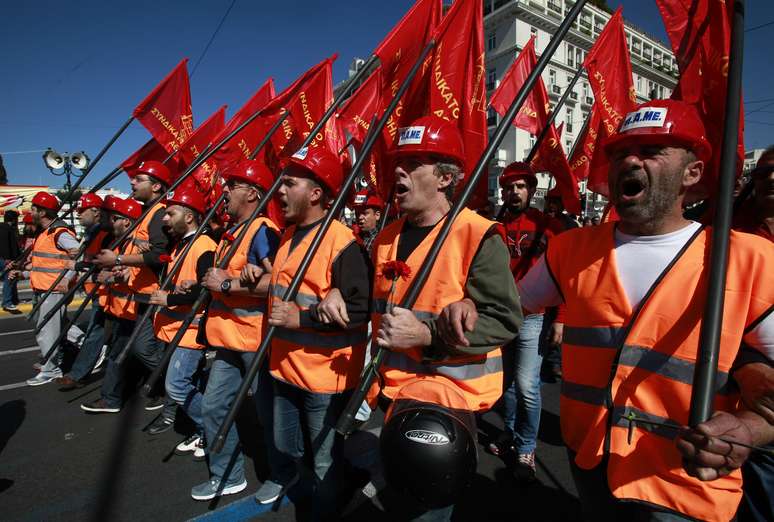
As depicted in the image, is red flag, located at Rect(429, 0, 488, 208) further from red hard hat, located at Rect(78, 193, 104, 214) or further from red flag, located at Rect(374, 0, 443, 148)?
red hard hat, located at Rect(78, 193, 104, 214)

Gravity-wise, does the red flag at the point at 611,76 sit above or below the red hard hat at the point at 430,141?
above

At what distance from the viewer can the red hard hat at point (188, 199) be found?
3811 mm

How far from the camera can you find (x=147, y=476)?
330 cm

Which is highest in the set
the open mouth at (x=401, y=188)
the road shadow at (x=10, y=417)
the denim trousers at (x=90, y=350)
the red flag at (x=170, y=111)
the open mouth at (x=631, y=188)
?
the red flag at (x=170, y=111)

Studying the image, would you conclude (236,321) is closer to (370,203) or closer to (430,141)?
(430,141)

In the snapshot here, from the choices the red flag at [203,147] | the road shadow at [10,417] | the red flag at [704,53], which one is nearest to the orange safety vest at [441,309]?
the red flag at [704,53]

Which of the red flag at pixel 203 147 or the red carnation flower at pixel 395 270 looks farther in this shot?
the red flag at pixel 203 147

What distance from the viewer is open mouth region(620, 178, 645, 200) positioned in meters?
1.48

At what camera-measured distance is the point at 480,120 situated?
334 centimetres

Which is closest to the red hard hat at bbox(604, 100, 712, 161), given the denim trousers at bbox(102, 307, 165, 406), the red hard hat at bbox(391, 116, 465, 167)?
the red hard hat at bbox(391, 116, 465, 167)

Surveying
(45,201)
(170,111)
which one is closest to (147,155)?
(170,111)

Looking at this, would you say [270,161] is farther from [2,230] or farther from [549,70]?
[549,70]

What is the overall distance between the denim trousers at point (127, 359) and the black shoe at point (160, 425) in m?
0.51

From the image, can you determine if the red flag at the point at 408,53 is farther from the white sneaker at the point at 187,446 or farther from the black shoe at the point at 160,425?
the black shoe at the point at 160,425
